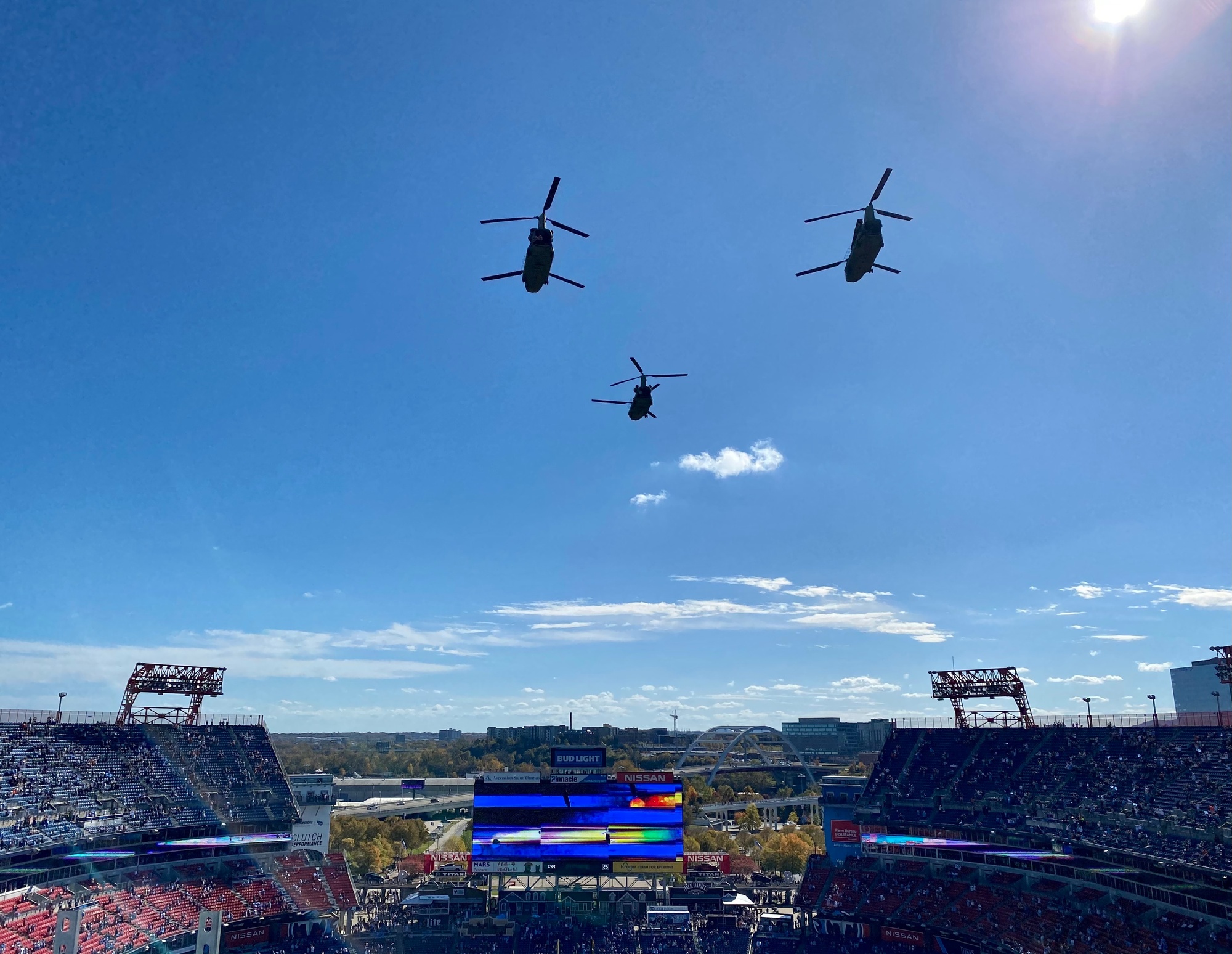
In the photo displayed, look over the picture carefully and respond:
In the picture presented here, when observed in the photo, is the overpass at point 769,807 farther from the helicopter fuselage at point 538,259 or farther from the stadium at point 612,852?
the helicopter fuselage at point 538,259

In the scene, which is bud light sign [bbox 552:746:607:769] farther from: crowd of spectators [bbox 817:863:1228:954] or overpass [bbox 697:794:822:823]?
overpass [bbox 697:794:822:823]

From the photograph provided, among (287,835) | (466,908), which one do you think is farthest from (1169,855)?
(287,835)

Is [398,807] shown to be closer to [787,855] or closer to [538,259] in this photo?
[787,855]

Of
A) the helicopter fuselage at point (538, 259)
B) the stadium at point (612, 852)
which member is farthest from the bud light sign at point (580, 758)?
the helicopter fuselage at point (538, 259)

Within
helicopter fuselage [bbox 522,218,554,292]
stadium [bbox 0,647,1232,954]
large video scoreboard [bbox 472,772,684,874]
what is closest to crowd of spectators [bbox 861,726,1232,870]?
stadium [bbox 0,647,1232,954]

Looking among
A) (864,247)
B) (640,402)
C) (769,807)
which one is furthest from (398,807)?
(864,247)

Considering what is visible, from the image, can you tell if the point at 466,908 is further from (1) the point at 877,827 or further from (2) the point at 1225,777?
(2) the point at 1225,777
